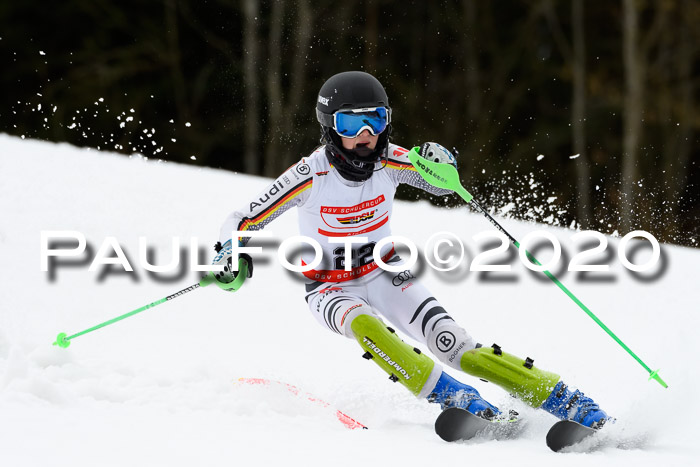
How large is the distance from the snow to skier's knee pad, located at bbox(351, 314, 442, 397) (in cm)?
21

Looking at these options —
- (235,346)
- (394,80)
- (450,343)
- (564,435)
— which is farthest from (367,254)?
(394,80)

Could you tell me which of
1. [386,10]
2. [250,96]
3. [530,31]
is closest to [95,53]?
[250,96]

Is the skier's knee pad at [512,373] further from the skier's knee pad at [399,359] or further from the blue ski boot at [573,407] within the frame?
the skier's knee pad at [399,359]

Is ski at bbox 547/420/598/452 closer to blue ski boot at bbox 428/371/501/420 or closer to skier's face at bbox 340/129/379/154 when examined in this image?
blue ski boot at bbox 428/371/501/420

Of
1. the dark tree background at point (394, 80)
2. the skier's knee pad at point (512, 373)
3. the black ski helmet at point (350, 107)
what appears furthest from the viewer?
the dark tree background at point (394, 80)

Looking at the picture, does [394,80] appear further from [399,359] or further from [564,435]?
[564,435]

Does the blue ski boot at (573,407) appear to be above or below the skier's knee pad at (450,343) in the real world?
below

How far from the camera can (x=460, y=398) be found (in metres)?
3.57

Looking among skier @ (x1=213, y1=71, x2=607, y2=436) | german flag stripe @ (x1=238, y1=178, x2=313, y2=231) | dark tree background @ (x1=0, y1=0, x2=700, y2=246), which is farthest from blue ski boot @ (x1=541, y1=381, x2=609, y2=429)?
dark tree background @ (x1=0, y1=0, x2=700, y2=246)

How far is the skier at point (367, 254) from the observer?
362 cm

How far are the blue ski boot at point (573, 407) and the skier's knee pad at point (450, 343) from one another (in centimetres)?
39

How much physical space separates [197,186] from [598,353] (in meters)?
4.09

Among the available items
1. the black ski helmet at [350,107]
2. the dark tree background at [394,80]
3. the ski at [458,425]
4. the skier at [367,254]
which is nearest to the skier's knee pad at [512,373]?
the skier at [367,254]

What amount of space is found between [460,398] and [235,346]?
2.00 metres
